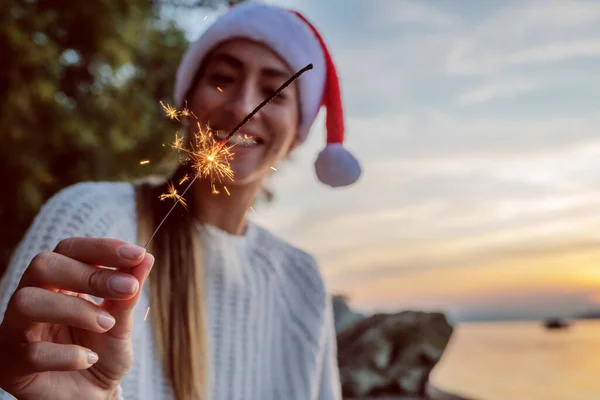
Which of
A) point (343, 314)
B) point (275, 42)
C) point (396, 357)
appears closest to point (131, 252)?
point (275, 42)

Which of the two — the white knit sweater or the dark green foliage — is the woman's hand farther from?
the dark green foliage

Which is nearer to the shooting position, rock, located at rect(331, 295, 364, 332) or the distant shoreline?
the distant shoreline

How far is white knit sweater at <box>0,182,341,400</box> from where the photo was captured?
1.69 metres

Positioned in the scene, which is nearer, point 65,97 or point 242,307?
point 242,307

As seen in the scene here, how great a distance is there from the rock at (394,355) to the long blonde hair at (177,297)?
3.11m

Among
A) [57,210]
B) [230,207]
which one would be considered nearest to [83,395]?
[57,210]

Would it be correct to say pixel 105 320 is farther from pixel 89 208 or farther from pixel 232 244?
pixel 232 244

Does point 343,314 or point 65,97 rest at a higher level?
point 65,97

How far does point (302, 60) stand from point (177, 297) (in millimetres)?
828

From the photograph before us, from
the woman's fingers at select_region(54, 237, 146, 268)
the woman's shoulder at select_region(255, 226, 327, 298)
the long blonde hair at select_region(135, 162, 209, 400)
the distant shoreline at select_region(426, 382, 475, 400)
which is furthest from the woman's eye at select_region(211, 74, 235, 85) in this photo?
the distant shoreline at select_region(426, 382, 475, 400)

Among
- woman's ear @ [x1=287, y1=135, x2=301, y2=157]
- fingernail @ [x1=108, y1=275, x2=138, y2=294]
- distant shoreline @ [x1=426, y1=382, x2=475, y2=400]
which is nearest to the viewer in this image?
fingernail @ [x1=108, y1=275, x2=138, y2=294]

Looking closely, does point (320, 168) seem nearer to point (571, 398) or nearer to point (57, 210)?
point (57, 210)

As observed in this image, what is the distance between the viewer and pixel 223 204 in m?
2.03

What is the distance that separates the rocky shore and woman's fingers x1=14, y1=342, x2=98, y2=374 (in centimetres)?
402
